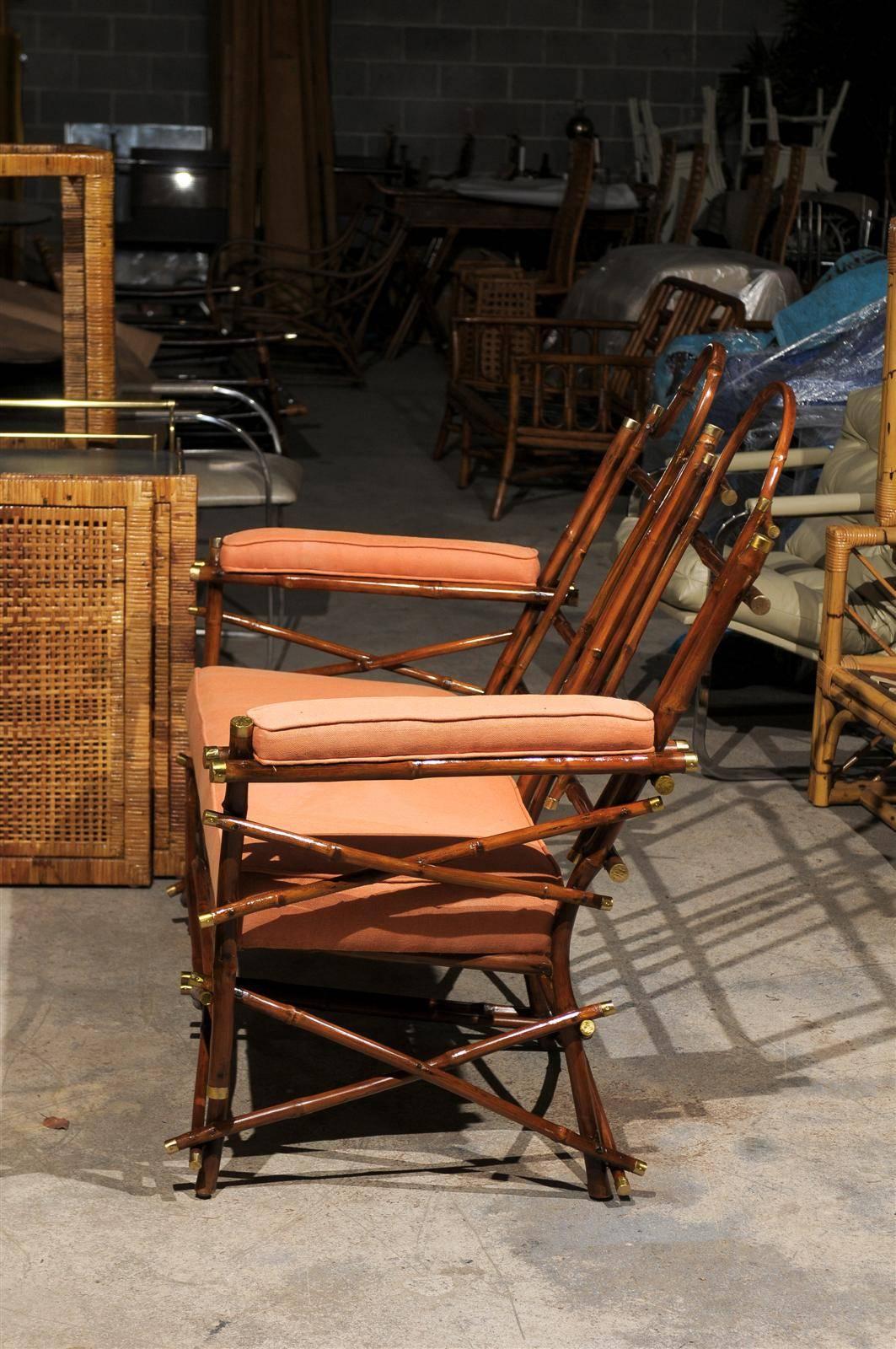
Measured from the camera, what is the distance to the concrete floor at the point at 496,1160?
1625 mm

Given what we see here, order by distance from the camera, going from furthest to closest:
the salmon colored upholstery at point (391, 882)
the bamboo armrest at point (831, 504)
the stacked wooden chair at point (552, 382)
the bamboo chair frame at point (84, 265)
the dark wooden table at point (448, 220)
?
the dark wooden table at point (448, 220) < the stacked wooden chair at point (552, 382) < the bamboo armrest at point (831, 504) < the bamboo chair frame at point (84, 265) < the salmon colored upholstery at point (391, 882)

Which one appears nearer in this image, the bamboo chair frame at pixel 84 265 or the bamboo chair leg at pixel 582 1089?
the bamboo chair leg at pixel 582 1089

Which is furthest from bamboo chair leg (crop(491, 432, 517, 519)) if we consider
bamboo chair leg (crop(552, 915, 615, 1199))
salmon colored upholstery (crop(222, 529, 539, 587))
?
bamboo chair leg (crop(552, 915, 615, 1199))

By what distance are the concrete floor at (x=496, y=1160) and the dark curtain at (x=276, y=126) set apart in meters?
7.09

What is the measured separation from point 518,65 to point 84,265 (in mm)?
8429

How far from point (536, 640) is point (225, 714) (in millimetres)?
476

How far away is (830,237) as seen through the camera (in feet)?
27.8

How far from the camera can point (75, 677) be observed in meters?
2.46

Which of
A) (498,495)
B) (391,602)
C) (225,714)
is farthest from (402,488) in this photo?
(225,714)

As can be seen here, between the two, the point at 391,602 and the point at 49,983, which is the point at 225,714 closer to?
the point at 49,983

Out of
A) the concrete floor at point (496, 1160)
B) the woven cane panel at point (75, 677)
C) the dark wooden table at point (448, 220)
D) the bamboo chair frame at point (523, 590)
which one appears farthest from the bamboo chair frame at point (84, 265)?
the dark wooden table at point (448, 220)

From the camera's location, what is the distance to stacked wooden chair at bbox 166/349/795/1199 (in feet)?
5.28

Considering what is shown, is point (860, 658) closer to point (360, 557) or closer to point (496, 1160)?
point (360, 557)

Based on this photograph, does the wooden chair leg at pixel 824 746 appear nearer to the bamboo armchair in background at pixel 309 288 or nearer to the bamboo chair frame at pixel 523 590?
the bamboo chair frame at pixel 523 590
